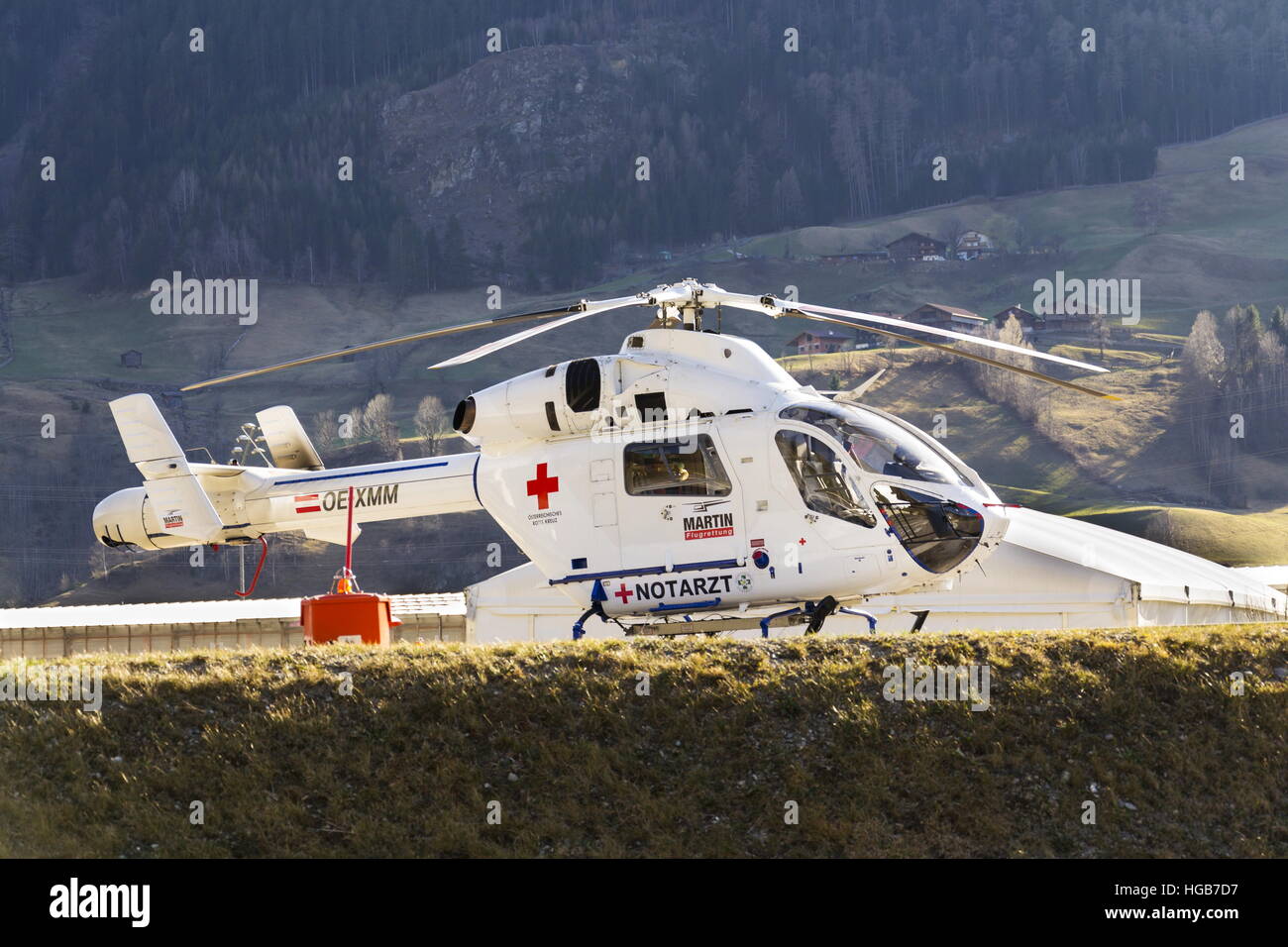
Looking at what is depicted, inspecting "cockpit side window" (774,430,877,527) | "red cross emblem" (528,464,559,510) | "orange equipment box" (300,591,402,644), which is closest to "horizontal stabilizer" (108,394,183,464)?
"orange equipment box" (300,591,402,644)

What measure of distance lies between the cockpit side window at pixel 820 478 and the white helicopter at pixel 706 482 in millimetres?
18

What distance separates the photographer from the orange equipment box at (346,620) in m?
18.1

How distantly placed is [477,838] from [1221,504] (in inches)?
5705

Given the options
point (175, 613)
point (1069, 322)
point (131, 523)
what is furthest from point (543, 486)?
point (1069, 322)

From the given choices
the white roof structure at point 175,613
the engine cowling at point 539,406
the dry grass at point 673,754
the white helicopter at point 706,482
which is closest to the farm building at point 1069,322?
the white roof structure at point 175,613

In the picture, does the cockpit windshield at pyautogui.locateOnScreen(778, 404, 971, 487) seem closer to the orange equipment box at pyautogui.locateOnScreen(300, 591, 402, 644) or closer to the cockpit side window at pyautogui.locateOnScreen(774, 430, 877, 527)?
the cockpit side window at pyautogui.locateOnScreen(774, 430, 877, 527)

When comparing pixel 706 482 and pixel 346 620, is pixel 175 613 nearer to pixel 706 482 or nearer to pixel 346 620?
pixel 346 620

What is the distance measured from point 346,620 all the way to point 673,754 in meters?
6.12

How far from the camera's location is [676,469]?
18422mm

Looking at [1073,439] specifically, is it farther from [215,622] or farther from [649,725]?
[649,725]

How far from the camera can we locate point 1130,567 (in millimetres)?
29922

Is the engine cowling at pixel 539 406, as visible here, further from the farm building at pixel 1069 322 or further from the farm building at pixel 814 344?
the farm building at pixel 1069 322

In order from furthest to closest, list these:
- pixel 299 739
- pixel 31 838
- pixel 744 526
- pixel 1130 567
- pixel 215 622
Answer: pixel 215 622 < pixel 1130 567 < pixel 744 526 < pixel 299 739 < pixel 31 838
